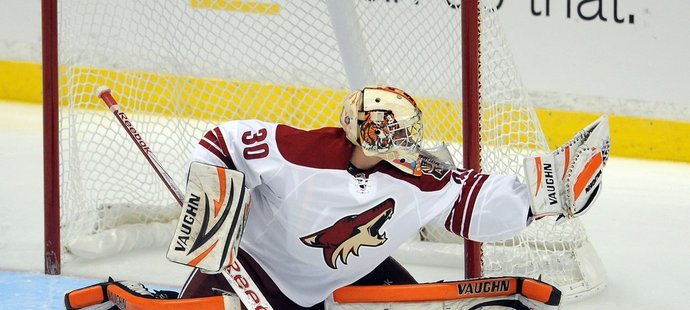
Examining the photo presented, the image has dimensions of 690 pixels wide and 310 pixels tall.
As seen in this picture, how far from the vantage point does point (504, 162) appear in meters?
3.83

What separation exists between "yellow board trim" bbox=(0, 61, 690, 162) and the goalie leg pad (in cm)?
146

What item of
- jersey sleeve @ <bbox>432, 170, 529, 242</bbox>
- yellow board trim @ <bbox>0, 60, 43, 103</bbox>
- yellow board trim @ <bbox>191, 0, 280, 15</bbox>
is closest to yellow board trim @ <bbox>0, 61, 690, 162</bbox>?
yellow board trim @ <bbox>0, 60, 43, 103</bbox>

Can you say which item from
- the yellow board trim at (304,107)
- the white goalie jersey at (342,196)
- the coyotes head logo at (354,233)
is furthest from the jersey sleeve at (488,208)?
the yellow board trim at (304,107)

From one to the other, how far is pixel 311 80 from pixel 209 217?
95.1 inches

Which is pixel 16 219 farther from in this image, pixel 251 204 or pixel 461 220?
pixel 461 220

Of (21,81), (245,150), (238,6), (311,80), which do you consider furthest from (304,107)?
(245,150)

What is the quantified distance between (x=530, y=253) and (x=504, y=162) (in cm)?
29

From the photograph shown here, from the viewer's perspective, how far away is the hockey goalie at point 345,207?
2715mm

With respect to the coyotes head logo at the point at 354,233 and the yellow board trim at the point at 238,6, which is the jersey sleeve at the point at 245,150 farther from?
the yellow board trim at the point at 238,6

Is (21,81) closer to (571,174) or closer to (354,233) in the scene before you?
(354,233)

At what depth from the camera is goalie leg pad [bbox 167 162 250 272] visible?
270cm

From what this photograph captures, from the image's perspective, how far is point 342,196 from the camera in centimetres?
283

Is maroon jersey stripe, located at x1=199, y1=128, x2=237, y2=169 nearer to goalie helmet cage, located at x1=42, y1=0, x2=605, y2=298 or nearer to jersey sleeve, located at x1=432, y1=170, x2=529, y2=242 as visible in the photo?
jersey sleeve, located at x1=432, y1=170, x2=529, y2=242

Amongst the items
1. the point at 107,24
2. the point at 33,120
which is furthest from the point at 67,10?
the point at 33,120
